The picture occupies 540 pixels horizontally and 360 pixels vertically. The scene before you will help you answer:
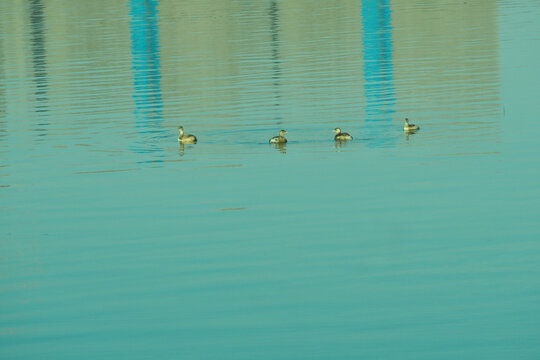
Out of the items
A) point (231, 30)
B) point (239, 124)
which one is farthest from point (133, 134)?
point (231, 30)

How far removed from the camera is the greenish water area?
52.5 ft

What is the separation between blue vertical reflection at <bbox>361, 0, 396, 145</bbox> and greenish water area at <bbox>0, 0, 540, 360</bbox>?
0.52 feet

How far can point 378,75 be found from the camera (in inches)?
1684

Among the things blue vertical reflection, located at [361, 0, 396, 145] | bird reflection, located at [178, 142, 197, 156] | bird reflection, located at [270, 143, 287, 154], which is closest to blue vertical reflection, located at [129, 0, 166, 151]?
bird reflection, located at [178, 142, 197, 156]

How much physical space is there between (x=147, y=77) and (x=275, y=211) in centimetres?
2509

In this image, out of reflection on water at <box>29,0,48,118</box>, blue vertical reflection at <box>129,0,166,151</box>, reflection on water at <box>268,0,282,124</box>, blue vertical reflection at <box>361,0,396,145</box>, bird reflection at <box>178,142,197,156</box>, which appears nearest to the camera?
bird reflection at <box>178,142,197,156</box>

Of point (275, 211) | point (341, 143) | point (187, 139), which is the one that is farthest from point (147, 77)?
point (275, 211)

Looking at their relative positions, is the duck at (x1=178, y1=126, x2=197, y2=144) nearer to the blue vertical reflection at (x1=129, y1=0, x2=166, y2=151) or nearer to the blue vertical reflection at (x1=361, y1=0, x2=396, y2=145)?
the blue vertical reflection at (x1=129, y1=0, x2=166, y2=151)

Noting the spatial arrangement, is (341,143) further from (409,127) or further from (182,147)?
(182,147)

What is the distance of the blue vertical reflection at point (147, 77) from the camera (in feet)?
110

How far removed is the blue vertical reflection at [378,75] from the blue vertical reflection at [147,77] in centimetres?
582

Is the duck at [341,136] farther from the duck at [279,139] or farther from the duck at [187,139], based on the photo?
the duck at [187,139]

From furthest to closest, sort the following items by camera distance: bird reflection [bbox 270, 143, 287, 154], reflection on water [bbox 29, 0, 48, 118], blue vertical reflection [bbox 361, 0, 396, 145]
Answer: reflection on water [bbox 29, 0, 48, 118] → blue vertical reflection [bbox 361, 0, 396, 145] → bird reflection [bbox 270, 143, 287, 154]

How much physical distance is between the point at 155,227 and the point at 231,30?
46138mm
